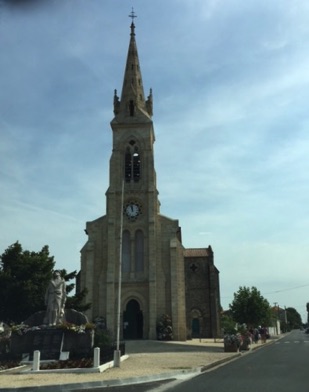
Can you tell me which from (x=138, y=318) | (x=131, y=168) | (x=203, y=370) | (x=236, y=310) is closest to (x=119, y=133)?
(x=131, y=168)

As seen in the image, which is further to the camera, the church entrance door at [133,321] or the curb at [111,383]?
the church entrance door at [133,321]

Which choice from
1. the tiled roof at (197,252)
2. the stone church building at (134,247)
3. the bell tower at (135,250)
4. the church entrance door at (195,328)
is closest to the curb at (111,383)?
the stone church building at (134,247)

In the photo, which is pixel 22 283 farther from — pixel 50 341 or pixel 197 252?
pixel 197 252

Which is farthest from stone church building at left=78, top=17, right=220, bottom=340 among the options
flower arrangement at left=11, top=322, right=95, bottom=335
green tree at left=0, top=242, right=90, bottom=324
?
flower arrangement at left=11, top=322, right=95, bottom=335

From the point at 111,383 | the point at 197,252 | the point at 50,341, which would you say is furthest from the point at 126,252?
the point at 111,383

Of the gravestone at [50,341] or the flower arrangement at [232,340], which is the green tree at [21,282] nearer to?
the gravestone at [50,341]

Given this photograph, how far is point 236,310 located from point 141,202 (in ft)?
69.5

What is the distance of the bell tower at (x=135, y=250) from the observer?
43812 millimetres

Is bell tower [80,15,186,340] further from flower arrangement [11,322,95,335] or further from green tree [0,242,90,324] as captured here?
flower arrangement [11,322,95,335]

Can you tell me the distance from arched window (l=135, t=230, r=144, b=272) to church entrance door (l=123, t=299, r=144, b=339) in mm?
3143

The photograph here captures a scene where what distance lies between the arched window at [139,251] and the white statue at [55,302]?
2038 centimetres

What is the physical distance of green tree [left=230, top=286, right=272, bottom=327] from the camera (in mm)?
58531

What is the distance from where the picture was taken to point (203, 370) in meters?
18.4

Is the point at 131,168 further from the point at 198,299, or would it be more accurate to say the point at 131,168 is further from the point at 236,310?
the point at 236,310
